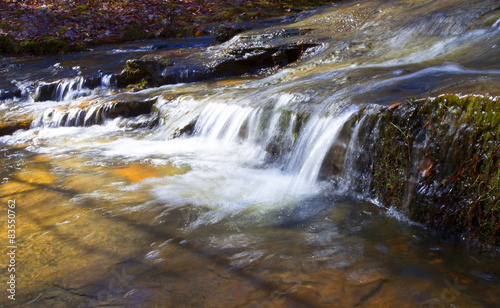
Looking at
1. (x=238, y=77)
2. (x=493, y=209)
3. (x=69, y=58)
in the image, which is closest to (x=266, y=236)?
(x=493, y=209)

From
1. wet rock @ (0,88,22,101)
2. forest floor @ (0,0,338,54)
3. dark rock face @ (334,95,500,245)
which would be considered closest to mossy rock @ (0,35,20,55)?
forest floor @ (0,0,338,54)

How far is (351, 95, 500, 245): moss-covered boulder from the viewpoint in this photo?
2.69 m

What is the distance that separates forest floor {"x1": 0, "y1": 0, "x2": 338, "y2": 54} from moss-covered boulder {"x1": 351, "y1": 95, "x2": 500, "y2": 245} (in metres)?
11.4

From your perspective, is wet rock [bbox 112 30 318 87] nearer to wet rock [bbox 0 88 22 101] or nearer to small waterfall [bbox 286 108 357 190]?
wet rock [bbox 0 88 22 101]

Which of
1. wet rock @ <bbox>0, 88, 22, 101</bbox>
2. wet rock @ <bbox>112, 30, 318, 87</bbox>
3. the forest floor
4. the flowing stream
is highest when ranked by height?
the forest floor

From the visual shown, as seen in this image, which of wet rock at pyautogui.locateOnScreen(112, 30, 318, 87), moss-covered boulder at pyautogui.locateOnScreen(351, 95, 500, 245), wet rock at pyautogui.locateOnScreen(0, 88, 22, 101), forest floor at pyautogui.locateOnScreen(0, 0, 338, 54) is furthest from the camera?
forest floor at pyautogui.locateOnScreen(0, 0, 338, 54)

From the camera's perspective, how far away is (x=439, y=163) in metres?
2.98

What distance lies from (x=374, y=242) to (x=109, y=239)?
2027 millimetres

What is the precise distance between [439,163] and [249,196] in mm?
1730

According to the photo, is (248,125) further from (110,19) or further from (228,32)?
(110,19)

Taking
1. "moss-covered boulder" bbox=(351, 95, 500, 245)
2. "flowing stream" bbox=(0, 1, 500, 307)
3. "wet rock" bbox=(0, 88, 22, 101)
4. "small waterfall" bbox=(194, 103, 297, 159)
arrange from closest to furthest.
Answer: "flowing stream" bbox=(0, 1, 500, 307) → "moss-covered boulder" bbox=(351, 95, 500, 245) → "small waterfall" bbox=(194, 103, 297, 159) → "wet rock" bbox=(0, 88, 22, 101)

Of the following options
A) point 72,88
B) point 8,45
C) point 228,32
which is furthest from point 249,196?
point 8,45

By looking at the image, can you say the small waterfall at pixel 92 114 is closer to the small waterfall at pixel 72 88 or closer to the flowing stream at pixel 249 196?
the flowing stream at pixel 249 196

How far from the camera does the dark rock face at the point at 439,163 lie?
8.83 feet
